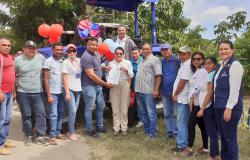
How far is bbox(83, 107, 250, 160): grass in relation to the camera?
5.38 metres

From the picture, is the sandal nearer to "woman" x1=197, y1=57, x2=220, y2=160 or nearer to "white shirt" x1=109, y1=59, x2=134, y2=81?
"white shirt" x1=109, y1=59, x2=134, y2=81

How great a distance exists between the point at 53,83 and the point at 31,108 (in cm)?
61

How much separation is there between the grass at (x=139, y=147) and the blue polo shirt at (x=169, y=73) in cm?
88

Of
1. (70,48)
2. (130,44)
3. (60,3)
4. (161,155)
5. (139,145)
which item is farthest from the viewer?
(60,3)

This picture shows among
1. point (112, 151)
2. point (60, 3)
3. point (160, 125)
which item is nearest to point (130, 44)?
point (160, 125)

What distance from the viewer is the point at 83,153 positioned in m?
5.74

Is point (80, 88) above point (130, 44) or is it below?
below

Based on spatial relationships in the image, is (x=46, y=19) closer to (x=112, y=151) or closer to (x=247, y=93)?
(x=247, y=93)

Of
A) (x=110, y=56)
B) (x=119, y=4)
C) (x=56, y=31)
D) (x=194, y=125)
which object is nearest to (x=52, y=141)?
(x=110, y=56)

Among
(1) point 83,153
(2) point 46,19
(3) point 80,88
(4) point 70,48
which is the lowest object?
(1) point 83,153

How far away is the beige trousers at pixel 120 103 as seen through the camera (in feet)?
21.7

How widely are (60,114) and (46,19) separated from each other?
12893mm

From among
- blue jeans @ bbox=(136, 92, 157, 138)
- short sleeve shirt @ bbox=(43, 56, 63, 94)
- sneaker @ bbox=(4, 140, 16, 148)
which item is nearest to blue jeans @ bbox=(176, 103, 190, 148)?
blue jeans @ bbox=(136, 92, 157, 138)

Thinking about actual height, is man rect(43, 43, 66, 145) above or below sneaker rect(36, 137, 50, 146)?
above
